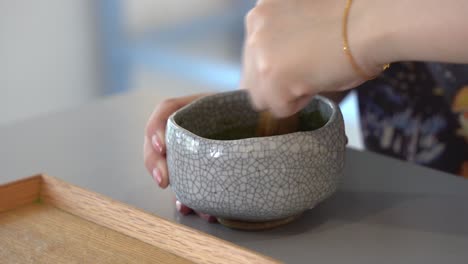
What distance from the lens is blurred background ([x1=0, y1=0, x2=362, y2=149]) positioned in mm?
2570

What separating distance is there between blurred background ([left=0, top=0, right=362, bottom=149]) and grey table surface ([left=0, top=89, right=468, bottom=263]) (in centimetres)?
162

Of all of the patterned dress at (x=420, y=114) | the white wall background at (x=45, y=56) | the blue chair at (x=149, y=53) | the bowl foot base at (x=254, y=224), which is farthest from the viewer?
the blue chair at (x=149, y=53)

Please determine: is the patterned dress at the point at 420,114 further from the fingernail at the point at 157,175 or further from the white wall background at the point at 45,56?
the white wall background at the point at 45,56

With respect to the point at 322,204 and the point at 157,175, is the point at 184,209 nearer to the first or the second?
the point at 157,175

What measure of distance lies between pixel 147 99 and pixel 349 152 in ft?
1.31

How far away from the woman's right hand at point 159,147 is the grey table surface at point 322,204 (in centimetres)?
4

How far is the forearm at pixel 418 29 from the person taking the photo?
21.1 inches

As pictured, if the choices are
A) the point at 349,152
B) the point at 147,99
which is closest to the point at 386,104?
the point at 349,152

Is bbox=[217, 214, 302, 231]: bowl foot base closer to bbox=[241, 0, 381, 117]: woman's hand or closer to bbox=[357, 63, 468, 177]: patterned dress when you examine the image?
bbox=[241, 0, 381, 117]: woman's hand

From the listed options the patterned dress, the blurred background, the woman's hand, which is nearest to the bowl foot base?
the woman's hand

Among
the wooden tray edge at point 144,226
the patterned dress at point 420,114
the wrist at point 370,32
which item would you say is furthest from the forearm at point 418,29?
the patterned dress at point 420,114

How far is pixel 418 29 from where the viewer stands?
0.55 m

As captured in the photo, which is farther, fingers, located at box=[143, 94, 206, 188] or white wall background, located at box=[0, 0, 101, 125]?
white wall background, located at box=[0, 0, 101, 125]

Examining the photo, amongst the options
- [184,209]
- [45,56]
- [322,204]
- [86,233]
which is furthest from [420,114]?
[45,56]
